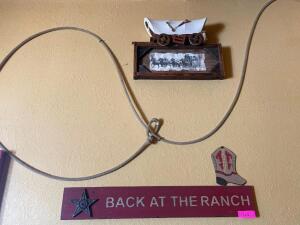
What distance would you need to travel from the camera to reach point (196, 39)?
36.5 inches

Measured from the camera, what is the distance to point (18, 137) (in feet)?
2.72

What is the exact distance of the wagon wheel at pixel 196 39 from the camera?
3.04 feet

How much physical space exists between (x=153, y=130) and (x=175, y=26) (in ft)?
1.18

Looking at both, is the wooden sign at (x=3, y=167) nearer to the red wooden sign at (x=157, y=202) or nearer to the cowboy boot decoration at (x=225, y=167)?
the red wooden sign at (x=157, y=202)

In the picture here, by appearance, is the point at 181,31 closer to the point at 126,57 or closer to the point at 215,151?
the point at 126,57

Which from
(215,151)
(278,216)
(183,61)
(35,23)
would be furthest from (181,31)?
(278,216)

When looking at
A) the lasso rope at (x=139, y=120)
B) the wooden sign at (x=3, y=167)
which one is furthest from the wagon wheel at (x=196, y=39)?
the wooden sign at (x=3, y=167)

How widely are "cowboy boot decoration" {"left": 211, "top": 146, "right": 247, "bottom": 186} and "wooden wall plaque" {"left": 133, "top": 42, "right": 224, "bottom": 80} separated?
0.77ft

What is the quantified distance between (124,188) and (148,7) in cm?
65

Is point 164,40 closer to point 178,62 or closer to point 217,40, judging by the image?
point 178,62

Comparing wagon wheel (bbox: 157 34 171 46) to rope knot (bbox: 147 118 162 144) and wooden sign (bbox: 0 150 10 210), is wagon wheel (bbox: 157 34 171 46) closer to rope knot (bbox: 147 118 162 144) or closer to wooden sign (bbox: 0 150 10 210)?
rope knot (bbox: 147 118 162 144)

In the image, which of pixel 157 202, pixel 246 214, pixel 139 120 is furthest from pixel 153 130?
pixel 246 214

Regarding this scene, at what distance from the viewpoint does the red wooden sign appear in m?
0.73

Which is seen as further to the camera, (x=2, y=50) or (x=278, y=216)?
(x=2, y=50)
